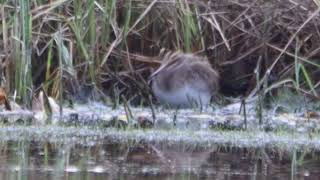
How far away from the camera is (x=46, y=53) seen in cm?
651

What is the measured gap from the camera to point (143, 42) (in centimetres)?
676

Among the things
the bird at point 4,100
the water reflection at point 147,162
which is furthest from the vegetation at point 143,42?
the water reflection at point 147,162

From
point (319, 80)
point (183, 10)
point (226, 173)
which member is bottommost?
point (226, 173)

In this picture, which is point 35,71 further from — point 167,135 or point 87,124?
point 167,135

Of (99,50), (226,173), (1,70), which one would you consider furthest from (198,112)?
(226,173)

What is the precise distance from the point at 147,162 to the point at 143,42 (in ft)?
8.93

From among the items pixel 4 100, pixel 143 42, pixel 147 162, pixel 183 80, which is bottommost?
pixel 147 162

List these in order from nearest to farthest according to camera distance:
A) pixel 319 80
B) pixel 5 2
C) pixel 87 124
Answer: pixel 87 124
pixel 5 2
pixel 319 80

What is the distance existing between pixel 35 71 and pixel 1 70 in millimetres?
410

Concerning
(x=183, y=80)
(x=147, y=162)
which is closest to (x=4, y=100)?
(x=183, y=80)

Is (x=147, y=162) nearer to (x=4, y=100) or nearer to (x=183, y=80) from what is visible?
(x=4, y=100)

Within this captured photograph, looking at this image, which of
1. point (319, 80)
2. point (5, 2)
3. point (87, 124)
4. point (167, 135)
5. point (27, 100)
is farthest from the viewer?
point (319, 80)

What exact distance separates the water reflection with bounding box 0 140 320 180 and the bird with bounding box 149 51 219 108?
173cm

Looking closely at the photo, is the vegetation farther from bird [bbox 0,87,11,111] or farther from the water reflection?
the water reflection
